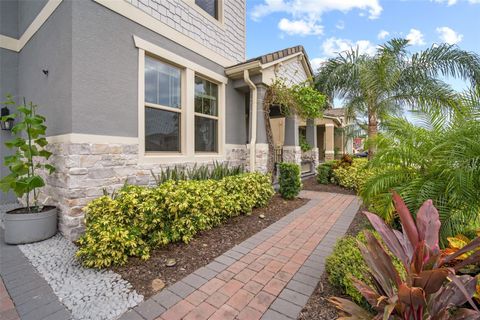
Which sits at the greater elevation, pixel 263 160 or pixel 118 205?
pixel 263 160

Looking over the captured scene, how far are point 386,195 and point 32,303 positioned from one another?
4462mm

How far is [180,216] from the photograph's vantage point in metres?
3.65

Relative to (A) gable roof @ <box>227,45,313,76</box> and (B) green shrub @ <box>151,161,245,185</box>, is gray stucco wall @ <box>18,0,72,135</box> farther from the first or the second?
(A) gable roof @ <box>227,45,313,76</box>

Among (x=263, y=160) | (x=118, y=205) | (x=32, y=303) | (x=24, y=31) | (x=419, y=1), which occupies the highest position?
(x=419, y=1)

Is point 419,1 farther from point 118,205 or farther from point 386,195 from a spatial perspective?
point 118,205

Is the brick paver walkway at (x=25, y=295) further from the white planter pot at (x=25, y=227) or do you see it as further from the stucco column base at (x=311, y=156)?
the stucco column base at (x=311, y=156)

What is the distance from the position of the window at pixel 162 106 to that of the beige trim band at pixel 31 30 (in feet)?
5.78

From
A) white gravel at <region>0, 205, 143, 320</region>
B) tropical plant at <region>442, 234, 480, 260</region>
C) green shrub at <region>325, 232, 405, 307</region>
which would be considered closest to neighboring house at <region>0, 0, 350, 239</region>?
white gravel at <region>0, 205, 143, 320</region>

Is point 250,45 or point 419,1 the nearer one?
point 419,1

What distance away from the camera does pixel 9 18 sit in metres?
5.47

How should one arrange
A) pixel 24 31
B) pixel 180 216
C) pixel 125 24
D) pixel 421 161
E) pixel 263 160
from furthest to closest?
pixel 263 160
pixel 24 31
pixel 125 24
pixel 180 216
pixel 421 161

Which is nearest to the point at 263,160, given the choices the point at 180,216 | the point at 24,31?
the point at 180,216

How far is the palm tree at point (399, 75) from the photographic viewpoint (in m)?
7.57

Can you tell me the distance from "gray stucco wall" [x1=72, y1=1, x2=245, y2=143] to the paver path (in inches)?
118
